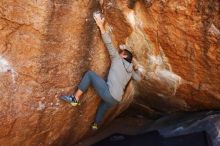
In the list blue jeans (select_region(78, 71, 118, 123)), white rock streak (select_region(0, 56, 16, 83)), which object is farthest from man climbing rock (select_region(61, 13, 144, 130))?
white rock streak (select_region(0, 56, 16, 83))

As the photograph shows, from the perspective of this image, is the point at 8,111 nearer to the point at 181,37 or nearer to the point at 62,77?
the point at 62,77

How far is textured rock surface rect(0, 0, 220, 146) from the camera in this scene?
3939mm

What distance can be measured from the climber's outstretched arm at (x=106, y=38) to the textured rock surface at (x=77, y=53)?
73 millimetres

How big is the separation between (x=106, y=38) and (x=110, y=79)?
1.72 feet

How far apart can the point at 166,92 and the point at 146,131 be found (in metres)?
0.77

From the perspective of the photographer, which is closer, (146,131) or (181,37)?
(181,37)

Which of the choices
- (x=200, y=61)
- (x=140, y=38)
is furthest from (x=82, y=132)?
(x=200, y=61)

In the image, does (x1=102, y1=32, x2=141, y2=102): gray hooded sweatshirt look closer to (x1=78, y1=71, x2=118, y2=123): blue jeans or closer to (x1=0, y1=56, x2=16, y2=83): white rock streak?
(x1=78, y1=71, x2=118, y2=123): blue jeans

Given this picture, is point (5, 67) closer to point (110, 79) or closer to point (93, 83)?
point (93, 83)

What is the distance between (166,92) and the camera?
5.10 metres

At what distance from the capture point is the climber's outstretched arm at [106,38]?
14.1 feet

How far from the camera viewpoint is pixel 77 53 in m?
4.36

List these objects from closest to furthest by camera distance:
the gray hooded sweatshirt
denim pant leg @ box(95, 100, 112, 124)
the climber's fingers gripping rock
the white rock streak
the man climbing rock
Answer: the white rock streak < the climber's fingers gripping rock < the man climbing rock < the gray hooded sweatshirt < denim pant leg @ box(95, 100, 112, 124)

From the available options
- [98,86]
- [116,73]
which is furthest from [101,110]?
[116,73]
